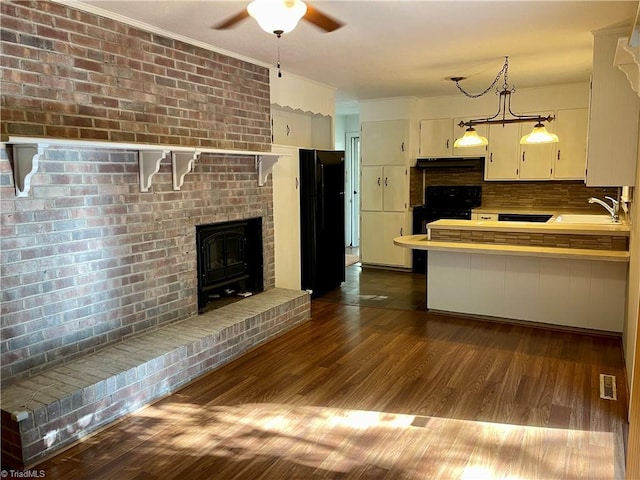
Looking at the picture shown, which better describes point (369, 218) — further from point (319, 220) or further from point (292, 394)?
point (292, 394)

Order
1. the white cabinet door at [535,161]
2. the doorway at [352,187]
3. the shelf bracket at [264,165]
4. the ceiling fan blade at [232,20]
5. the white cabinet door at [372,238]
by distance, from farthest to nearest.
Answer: the doorway at [352,187] < the white cabinet door at [372,238] < the white cabinet door at [535,161] < the shelf bracket at [264,165] < the ceiling fan blade at [232,20]

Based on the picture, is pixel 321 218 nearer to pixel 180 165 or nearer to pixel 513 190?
pixel 180 165

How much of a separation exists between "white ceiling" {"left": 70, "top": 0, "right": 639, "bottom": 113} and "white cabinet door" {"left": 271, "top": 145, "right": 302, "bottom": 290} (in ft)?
3.18

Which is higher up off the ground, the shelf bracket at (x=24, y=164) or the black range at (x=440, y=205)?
the shelf bracket at (x=24, y=164)

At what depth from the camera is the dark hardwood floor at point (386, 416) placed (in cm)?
234

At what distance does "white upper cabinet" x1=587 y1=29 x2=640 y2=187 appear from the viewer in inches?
141

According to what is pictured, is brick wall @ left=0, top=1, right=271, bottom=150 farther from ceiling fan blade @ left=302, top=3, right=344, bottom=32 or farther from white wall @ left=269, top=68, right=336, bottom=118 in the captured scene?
ceiling fan blade @ left=302, top=3, right=344, bottom=32

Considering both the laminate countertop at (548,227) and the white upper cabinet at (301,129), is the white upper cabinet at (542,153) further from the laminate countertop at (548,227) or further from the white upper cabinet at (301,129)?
the white upper cabinet at (301,129)

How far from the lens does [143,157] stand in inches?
132

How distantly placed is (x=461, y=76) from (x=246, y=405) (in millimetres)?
4073

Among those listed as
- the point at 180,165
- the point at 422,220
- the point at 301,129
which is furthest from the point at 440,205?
the point at 180,165

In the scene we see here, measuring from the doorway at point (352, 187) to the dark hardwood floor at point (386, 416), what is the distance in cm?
532

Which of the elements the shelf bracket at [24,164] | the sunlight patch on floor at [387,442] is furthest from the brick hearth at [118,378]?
the shelf bracket at [24,164]

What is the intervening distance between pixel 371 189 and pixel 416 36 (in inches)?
136
